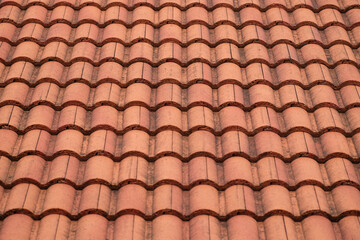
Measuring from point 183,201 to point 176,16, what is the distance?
108 inches

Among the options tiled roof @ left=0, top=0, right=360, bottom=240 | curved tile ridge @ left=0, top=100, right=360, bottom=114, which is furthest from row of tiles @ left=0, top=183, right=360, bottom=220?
curved tile ridge @ left=0, top=100, right=360, bottom=114

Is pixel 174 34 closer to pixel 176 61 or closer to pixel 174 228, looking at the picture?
pixel 176 61

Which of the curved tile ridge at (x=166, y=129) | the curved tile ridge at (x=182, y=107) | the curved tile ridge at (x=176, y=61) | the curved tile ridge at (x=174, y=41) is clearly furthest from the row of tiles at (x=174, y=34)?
the curved tile ridge at (x=166, y=129)

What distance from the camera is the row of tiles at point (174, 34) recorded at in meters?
7.17

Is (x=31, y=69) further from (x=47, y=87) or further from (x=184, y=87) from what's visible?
(x=184, y=87)

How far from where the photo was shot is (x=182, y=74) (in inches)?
268

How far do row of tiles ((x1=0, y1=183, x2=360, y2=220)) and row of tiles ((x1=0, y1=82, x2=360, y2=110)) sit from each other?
1.09 meters

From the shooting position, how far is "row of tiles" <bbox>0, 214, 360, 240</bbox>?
17.3 ft

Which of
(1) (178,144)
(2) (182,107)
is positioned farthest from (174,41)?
(1) (178,144)

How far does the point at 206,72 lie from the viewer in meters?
6.76

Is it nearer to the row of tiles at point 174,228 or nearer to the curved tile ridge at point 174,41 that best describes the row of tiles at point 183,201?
the row of tiles at point 174,228

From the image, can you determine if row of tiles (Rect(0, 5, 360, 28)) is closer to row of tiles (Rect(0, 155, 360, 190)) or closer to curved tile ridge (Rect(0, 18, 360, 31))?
curved tile ridge (Rect(0, 18, 360, 31))

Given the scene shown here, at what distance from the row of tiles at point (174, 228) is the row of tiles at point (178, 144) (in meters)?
0.73

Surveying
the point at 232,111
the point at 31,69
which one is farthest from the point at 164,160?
the point at 31,69
